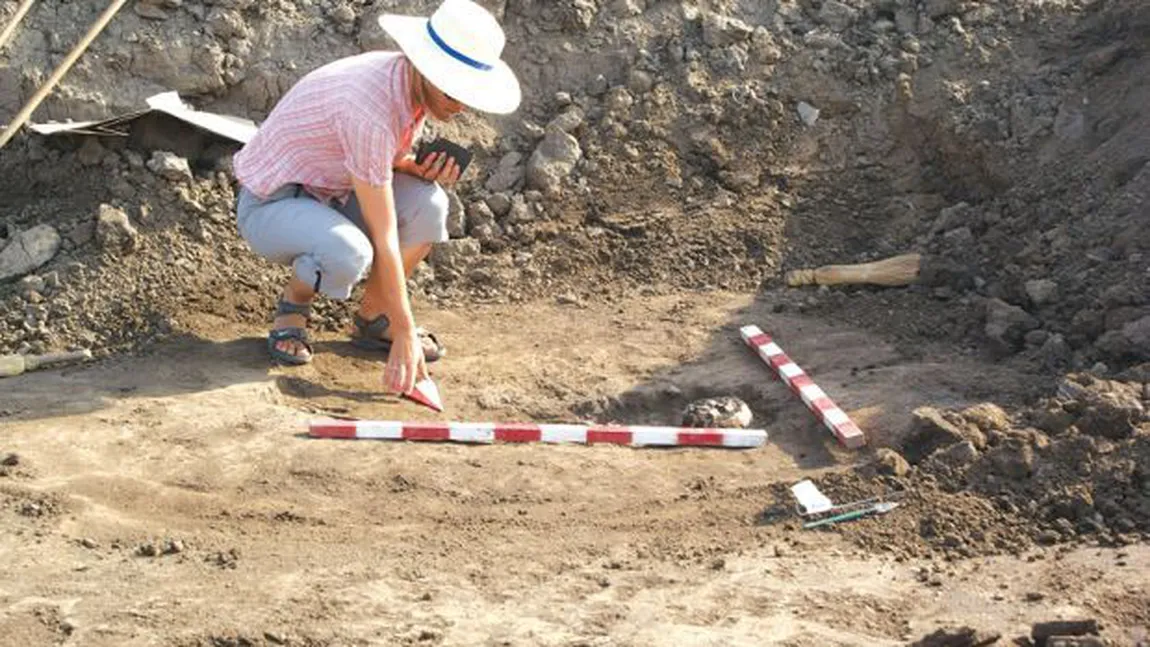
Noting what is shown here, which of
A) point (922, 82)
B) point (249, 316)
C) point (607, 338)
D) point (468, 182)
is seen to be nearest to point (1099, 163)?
point (922, 82)

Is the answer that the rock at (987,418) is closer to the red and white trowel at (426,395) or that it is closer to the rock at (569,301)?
the red and white trowel at (426,395)

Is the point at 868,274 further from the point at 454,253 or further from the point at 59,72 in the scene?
the point at 59,72

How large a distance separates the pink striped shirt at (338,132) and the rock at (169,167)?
78cm

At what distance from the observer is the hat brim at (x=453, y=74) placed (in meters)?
5.22

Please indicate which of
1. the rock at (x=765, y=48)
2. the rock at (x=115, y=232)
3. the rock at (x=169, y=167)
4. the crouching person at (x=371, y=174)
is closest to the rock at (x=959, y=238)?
the rock at (x=765, y=48)

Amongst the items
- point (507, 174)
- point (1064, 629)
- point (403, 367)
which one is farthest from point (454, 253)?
point (1064, 629)

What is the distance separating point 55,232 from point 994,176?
4021 mm

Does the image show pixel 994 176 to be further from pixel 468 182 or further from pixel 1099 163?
pixel 468 182

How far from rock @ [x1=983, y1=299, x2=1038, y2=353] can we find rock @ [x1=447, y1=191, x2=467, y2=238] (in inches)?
88.9

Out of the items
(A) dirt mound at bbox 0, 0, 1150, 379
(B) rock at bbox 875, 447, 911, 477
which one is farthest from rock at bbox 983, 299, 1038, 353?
(B) rock at bbox 875, 447, 911, 477

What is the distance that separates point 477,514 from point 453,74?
56.5 inches

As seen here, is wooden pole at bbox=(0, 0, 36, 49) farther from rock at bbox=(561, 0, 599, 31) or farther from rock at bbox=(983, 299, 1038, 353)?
rock at bbox=(983, 299, 1038, 353)

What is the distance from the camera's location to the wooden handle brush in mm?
6742

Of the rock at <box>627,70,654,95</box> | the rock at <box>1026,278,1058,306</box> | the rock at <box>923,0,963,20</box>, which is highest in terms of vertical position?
the rock at <box>923,0,963,20</box>
